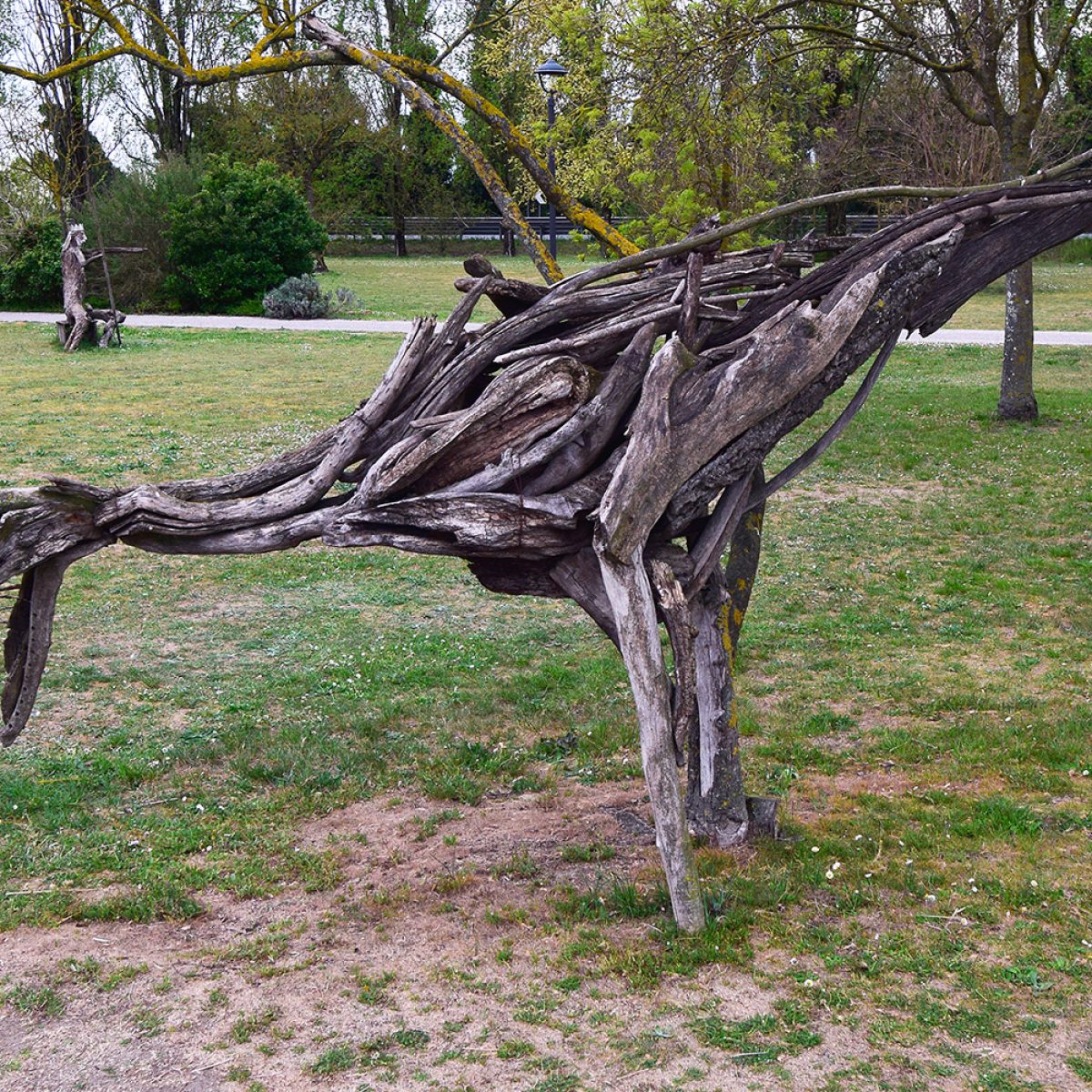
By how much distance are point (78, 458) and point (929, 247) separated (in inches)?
454

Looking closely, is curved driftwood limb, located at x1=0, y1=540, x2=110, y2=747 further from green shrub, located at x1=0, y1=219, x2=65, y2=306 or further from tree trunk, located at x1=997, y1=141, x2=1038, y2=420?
green shrub, located at x1=0, y1=219, x2=65, y2=306

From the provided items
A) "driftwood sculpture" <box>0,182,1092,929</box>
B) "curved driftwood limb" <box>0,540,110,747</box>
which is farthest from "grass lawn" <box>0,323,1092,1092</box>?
"curved driftwood limb" <box>0,540,110,747</box>

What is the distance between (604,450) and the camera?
4.82 meters

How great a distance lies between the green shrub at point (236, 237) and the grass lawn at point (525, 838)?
20.7 m

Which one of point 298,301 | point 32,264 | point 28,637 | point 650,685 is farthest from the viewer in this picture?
point 32,264

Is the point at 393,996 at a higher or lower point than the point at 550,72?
lower

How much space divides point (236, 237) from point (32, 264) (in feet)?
18.2

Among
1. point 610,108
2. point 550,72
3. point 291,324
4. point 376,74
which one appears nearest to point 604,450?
point 376,74

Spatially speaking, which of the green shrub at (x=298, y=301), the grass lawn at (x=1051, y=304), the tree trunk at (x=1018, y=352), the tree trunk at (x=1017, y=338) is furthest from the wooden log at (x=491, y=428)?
the green shrub at (x=298, y=301)

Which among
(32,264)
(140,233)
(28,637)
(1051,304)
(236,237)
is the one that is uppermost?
(140,233)

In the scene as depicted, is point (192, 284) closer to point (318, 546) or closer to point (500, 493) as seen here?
point (318, 546)

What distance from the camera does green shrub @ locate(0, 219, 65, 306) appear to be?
100 feet

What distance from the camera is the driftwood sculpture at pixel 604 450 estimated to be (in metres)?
4.66

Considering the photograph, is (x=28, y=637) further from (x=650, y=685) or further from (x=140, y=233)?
(x=140, y=233)
